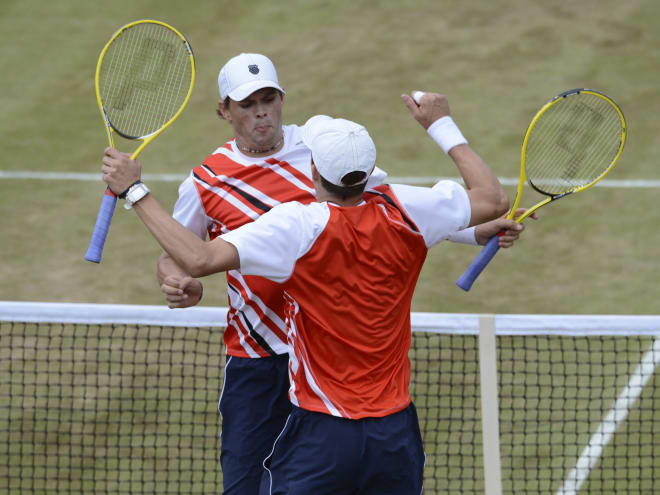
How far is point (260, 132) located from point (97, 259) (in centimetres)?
98

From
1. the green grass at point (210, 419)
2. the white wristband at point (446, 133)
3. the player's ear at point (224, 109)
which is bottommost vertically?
the green grass at point (210, 419)

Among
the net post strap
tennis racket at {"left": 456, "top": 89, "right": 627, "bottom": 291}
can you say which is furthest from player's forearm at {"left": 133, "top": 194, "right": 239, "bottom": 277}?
the net post strap

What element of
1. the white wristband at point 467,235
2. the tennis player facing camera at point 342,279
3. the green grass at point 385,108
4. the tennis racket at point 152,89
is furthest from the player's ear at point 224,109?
the green grass at point 385,108

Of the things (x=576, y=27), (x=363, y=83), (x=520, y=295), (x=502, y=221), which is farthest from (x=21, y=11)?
(x=502, y=221)

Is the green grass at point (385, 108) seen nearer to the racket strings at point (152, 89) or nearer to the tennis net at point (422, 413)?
the tennis net at point (422, 413)

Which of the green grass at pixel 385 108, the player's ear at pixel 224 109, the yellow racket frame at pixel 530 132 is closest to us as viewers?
the yellow racket frame at pixel 530 132

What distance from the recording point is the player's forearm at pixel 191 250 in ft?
12.1

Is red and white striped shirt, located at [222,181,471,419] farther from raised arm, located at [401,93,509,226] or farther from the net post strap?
the net post strap

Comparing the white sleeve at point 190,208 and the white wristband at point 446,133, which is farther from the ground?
the white wristband at point 446,133

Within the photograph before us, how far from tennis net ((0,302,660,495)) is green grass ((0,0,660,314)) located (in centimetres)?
121

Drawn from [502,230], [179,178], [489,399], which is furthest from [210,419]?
[179,178]

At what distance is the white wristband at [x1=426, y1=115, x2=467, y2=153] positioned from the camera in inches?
164

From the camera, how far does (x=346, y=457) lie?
152 inches

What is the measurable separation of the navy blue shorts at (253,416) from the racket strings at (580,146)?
168 cm
